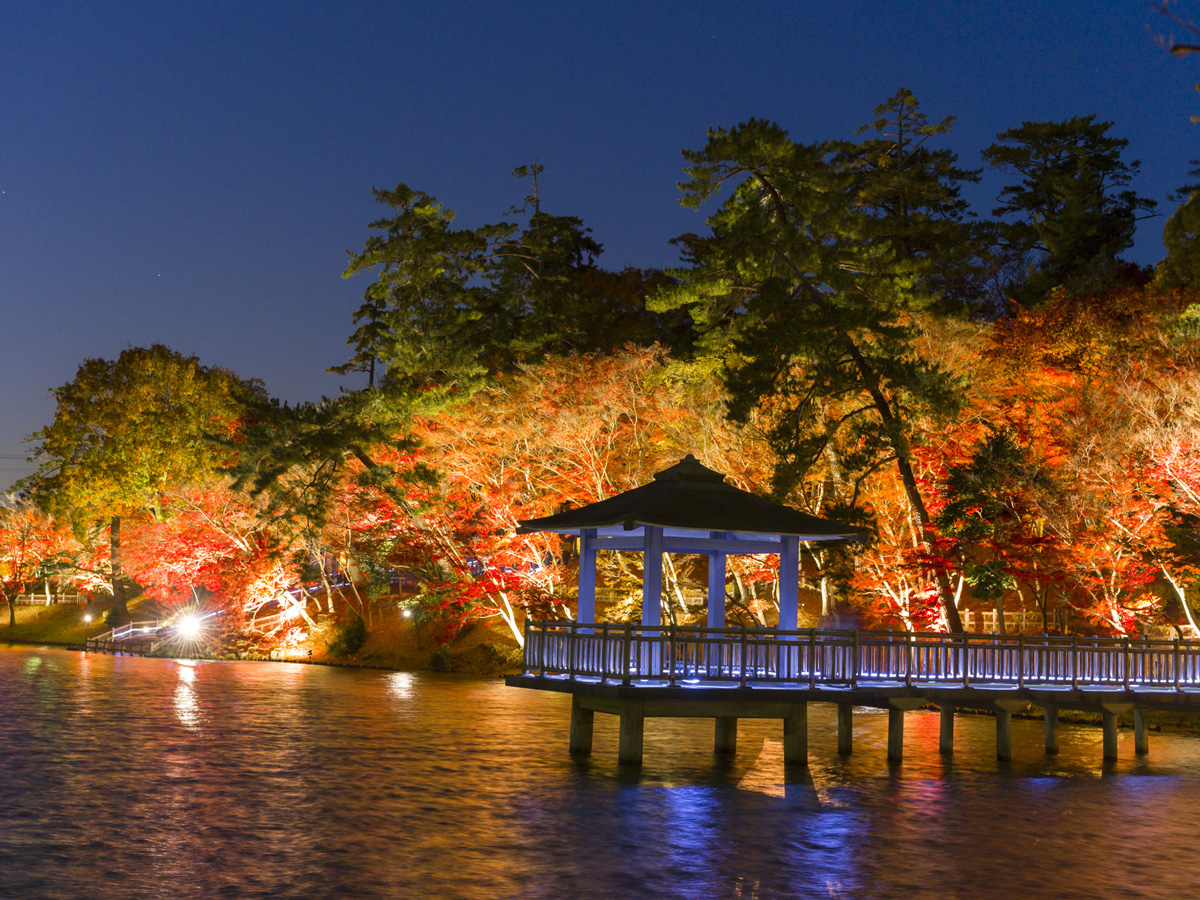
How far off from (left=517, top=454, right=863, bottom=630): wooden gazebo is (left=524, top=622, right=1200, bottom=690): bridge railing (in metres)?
1.06

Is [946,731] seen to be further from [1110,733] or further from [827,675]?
[827,675]

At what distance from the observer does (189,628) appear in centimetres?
4338

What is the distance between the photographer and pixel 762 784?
52.5 feet

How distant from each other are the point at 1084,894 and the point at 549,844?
525 cm

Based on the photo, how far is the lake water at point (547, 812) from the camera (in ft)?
34.1

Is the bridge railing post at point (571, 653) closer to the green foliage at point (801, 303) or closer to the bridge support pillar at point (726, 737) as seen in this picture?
the bridge support pillar at point (726, 737)

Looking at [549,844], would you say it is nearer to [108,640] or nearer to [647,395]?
[647,395]

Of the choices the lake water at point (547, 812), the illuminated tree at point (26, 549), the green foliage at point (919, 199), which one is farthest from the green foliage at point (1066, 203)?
the illuminated tree at point (26, 549)

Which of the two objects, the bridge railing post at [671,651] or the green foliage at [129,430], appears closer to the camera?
the bridge railing post at [671,651]

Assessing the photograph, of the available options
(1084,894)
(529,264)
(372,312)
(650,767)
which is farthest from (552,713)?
(372,312)

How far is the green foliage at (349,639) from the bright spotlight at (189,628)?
5.86 meters

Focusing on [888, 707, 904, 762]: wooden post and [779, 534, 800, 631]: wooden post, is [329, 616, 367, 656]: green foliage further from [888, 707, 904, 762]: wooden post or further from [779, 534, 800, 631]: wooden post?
[888, 707, 904, 762]: wooden post

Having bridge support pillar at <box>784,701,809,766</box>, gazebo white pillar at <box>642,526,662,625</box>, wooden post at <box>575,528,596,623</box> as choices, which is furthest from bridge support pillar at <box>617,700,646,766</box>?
wooden post at <box>575,528,596,623</box>

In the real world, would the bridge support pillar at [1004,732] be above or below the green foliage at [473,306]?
below
